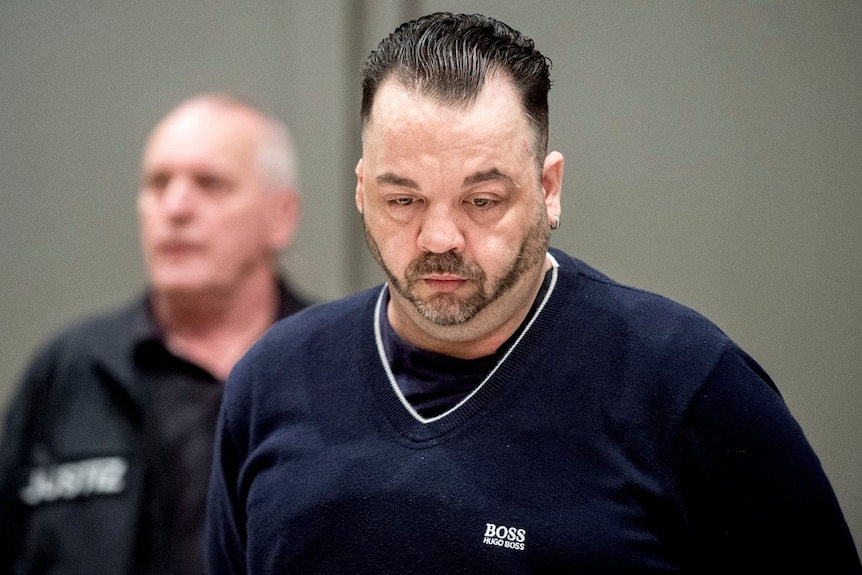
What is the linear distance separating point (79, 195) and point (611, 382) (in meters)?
2.15

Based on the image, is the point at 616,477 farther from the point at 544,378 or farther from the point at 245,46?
the point at 245,46

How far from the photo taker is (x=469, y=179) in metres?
1.14

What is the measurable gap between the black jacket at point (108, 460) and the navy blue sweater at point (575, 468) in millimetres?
980

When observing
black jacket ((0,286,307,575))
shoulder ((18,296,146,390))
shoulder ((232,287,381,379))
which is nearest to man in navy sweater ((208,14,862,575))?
shoulder ((232,287,381,379))

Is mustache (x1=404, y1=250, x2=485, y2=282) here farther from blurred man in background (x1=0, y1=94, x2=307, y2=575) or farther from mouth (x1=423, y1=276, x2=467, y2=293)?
blurred man in background (x1=0, y1=94, x2=307, y2=575)

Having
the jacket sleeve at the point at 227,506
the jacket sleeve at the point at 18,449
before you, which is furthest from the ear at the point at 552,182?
the jacket sleeve at the point at 18,449

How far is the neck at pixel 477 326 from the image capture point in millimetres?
1228

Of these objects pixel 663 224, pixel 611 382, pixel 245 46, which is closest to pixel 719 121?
pixel 663 224

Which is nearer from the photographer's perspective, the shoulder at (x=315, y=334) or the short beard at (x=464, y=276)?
the short beard at (x=464, y=276)

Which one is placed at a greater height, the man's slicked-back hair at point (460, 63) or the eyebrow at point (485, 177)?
the man's slicked-back hair at point (460, 63)

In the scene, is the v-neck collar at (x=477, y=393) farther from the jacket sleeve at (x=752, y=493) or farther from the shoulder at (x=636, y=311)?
the jacket sleeve at (x=752, y=493)

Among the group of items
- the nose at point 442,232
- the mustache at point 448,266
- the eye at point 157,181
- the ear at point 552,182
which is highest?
the ear at point 552,182

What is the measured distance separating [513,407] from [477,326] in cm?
10

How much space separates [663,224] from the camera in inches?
77.4
